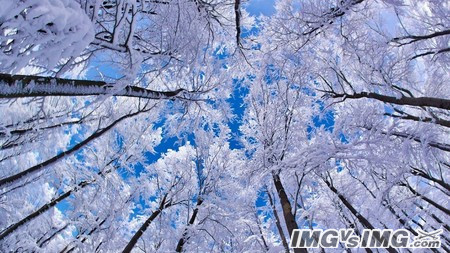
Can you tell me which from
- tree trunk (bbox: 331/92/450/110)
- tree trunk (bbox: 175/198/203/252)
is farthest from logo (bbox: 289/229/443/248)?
tree trunk (bbox: 175/198/203/252)

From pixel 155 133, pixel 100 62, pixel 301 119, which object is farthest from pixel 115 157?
pixel 301 119

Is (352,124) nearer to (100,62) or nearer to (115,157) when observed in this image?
(100,62)

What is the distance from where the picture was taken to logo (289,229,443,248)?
495cm

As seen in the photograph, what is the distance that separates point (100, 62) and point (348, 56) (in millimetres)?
3882

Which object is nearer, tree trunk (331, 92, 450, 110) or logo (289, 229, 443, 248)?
tree trunk (331, 92, 450, 110)

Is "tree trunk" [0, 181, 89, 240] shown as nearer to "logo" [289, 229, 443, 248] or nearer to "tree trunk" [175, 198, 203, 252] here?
"tree trunk" [175, 198, 203, 252]

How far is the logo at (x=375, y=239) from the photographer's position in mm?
4950

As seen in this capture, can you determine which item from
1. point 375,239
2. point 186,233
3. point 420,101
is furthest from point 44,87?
point 375,239

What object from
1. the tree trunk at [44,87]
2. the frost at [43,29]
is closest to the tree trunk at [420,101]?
the tree trunk at [44,87]

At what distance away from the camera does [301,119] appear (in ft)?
22.4

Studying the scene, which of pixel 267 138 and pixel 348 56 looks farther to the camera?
pixel 267 138

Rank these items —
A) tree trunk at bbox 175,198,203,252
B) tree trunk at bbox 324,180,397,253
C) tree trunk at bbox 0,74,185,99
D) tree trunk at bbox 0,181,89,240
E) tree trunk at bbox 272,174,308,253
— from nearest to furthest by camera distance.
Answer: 1. tree trunk at bbox 0,74,185,99
2. tree trunk at bbox 0,181,89,240
3. tree trunk at bbox 272,174,308,253
4. tree trunk at bbox 324,180,397,253
5. tree trunk at bbox 175,198,203,252

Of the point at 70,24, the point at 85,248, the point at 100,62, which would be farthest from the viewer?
the point at 85,248

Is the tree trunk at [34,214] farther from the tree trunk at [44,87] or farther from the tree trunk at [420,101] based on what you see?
the tree trunk at [420,101]
